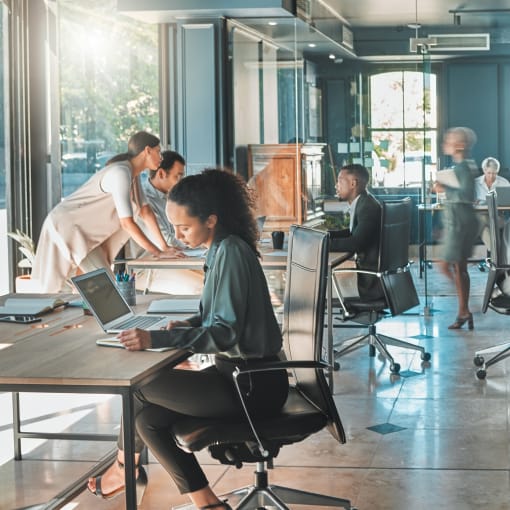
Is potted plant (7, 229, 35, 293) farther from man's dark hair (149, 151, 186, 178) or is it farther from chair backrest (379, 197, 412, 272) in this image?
chair backrest (379, 197, 412, 272)

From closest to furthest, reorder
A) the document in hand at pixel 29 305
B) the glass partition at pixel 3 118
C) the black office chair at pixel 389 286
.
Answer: the document in hand at pixel 29 305
the black office chair at pixel 389 286
the glass partition at pixel 3 118

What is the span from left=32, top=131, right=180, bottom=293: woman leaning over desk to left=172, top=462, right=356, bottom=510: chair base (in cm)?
244

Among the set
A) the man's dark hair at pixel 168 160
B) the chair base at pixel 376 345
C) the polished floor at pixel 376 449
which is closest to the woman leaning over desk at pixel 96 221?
the man's dark hair at pixel 168 160

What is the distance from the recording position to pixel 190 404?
11.0 feet

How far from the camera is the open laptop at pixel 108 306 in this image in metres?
3.60

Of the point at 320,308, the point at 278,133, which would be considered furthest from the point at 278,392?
the point at 278,133

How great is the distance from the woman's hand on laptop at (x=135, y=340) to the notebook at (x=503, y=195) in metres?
6.33

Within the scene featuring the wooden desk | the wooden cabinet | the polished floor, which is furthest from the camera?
the wooden cabinet

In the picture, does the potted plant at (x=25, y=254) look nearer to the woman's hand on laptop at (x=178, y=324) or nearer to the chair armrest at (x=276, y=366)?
the woman's hand on laptop at (x=178, y=324)

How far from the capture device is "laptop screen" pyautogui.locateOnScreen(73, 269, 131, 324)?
3609 millimetres

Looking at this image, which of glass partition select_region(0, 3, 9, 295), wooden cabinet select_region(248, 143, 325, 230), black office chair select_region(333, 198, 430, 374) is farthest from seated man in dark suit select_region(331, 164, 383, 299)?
glass partition select_region(0, 3, 9, 295)

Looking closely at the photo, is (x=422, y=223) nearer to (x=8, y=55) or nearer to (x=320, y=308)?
(x=8, y=55)

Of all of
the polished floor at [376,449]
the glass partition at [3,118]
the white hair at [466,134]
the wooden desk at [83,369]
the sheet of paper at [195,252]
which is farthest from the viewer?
the white hair at [466,134]

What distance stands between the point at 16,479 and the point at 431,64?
6.05 m
